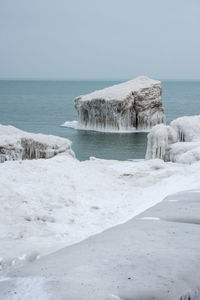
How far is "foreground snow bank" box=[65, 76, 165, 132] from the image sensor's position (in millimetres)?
49300

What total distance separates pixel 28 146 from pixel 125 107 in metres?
28.9

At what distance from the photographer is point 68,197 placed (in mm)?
12039

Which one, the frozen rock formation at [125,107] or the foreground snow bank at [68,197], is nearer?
the foreground snow bank at [68,197]

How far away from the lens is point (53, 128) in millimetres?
54656

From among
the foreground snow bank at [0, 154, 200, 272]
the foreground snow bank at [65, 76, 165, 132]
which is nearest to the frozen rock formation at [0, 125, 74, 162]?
the foreground snow bank at [0, 154, 200, 272]

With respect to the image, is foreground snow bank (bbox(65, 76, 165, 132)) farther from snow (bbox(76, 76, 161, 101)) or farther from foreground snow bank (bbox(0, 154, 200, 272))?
foreground snow bank (bbox(0, 154, 200, 272))

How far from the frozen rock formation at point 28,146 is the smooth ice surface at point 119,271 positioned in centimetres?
1380

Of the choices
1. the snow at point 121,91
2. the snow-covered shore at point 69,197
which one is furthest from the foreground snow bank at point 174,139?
the snow at point 121,91

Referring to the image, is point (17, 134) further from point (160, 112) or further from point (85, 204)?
point (160, 112)

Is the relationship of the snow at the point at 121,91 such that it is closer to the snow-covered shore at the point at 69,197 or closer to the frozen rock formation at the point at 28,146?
the frozen rock formation at the point at 28,146

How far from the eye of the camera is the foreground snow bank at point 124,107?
49.3 meters

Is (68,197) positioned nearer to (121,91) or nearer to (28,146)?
(28,146)

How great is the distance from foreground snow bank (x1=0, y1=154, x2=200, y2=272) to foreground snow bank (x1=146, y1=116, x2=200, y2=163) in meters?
5.72

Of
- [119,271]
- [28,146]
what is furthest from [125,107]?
[119,271]
